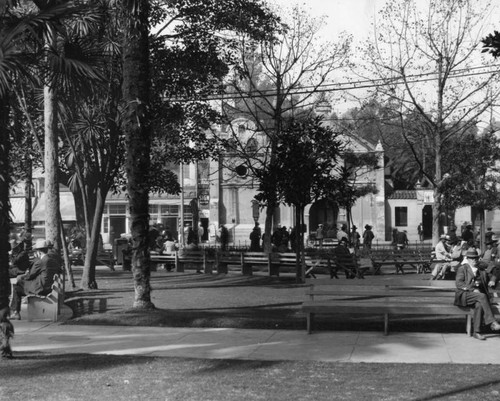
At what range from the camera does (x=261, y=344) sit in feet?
31.9

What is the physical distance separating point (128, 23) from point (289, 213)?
4133 cm

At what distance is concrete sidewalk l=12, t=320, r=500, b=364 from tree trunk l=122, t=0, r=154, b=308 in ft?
5.87

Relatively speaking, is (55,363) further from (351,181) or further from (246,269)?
(351,181)

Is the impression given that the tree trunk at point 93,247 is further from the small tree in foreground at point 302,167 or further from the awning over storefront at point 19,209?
the awning over storefront at point 19,209

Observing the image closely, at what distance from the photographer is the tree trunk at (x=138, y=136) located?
1278cm

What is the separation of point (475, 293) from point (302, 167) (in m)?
9.22

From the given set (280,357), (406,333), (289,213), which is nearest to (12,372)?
(280,357)

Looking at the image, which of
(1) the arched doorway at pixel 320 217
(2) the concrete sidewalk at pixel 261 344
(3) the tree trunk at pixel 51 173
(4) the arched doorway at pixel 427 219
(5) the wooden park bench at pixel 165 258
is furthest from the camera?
(4) the arched doorway at pixel 427 219

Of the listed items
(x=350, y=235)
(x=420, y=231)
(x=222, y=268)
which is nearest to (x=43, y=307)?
(x=222, y=268)

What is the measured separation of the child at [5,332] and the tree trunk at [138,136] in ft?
14.4

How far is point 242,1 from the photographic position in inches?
756

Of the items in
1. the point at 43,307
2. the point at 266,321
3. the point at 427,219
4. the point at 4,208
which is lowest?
the point at 266,321

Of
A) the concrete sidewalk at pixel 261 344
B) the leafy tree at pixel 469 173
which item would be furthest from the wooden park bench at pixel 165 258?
the concrete sidewalk at pixel 261 344

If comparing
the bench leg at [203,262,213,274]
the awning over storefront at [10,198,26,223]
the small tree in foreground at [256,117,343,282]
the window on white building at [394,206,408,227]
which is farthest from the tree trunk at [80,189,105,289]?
the window on white building at [394,206,408,227]
